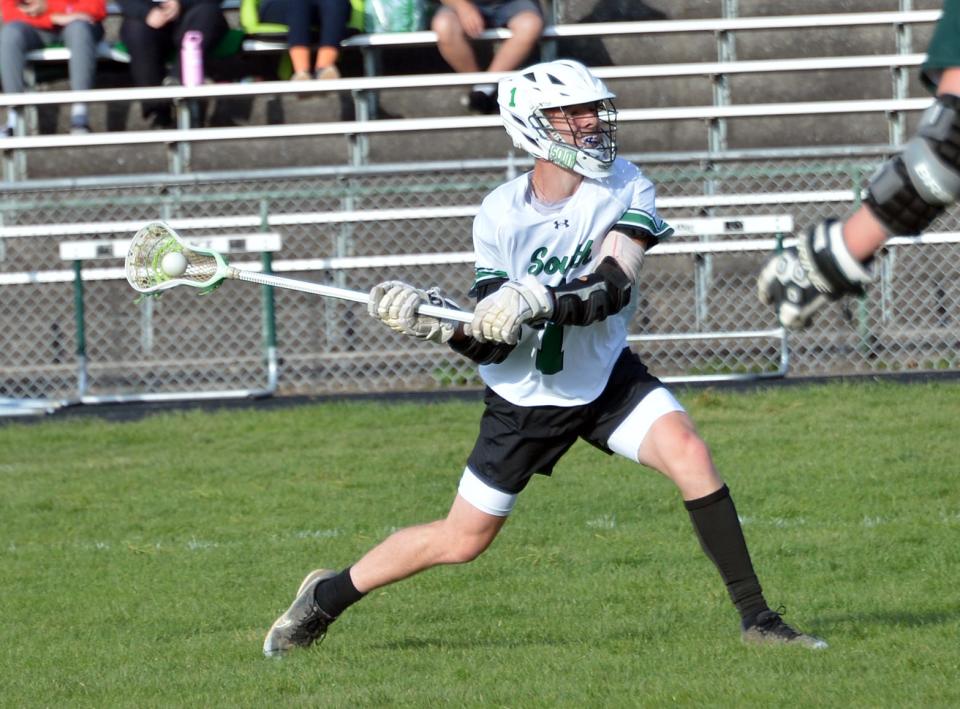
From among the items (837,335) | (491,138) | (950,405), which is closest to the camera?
(950,405)

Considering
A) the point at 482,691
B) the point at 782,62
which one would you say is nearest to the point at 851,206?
the point at 782,62

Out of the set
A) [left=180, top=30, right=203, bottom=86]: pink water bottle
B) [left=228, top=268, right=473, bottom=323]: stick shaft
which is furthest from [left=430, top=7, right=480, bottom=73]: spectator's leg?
[left=228, top=268, right=473, bottom=323]: stick shaft

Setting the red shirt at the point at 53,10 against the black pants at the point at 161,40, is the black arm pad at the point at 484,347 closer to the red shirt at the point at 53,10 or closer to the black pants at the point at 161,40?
the black pants at the point at 161,40

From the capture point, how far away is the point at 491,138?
44.1 ft

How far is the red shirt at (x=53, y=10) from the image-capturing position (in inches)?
537

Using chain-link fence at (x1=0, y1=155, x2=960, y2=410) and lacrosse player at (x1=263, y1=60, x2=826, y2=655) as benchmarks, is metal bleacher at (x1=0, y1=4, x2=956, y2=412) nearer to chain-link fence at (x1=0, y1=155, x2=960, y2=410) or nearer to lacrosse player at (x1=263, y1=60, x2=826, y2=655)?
chain-link fence at (x1=0, y1=155, x2=960, y2=410)

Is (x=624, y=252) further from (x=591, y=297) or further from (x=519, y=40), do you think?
(x=519, y=40)

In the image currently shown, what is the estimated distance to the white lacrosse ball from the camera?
5.38m

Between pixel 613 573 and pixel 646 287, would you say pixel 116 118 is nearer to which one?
pixel 646 287

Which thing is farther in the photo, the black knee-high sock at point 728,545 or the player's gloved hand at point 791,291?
the black knee-high sock at point 728,545

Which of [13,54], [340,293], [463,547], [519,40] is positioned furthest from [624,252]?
[13,54]

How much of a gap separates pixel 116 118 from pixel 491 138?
11.3 feet

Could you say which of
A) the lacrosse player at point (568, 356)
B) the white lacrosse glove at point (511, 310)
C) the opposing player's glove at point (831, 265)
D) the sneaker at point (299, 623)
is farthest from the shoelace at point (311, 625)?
the opposing player's glove at point (831, 265)

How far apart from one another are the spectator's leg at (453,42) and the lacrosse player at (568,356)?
848cm
